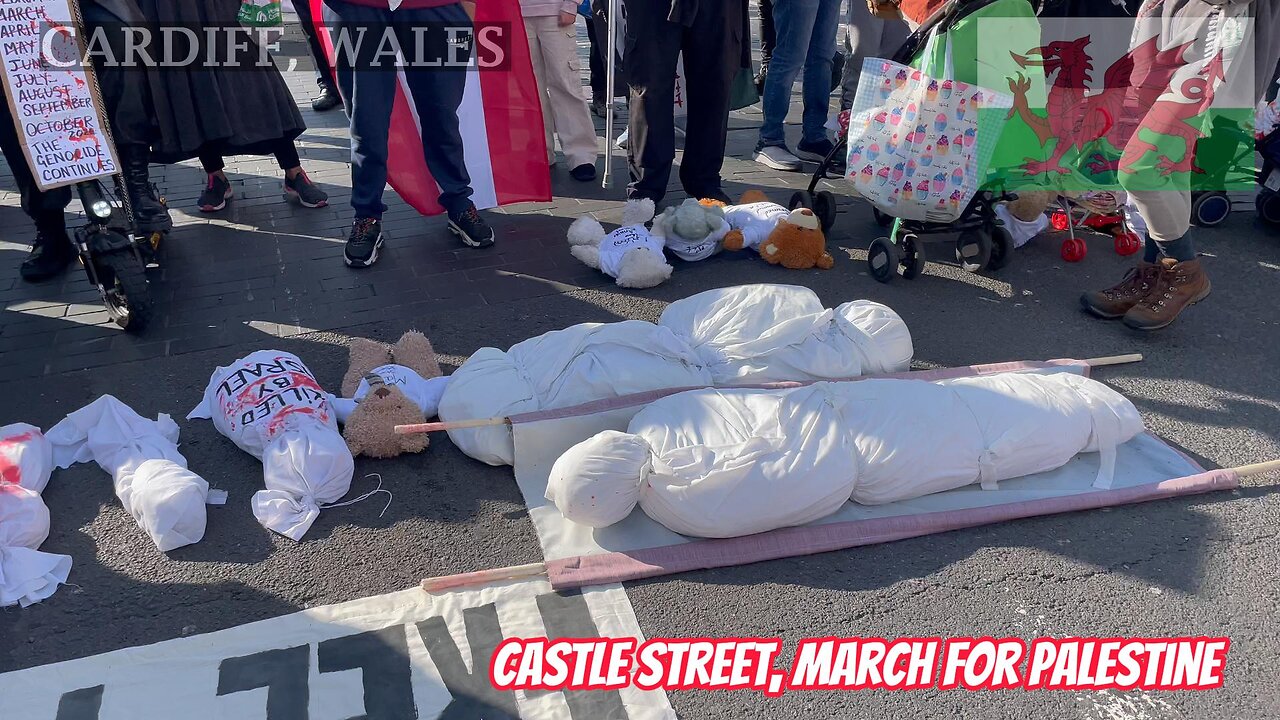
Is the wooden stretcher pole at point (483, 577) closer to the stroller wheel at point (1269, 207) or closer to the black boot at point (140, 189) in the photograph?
the black boot at point (140, 189)

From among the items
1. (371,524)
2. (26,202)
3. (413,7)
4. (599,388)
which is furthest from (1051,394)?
(26,202)

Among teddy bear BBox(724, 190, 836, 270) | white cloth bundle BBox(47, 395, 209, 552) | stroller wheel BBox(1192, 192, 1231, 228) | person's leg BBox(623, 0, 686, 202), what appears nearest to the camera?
white cloth bundle BBox(47, 395, 209, 552)

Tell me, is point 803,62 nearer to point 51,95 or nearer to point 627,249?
point 627,249

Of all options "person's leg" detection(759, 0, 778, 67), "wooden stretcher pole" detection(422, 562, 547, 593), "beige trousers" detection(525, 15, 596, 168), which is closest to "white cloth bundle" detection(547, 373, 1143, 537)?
"wooden stretcher pole" detection(422, 562, 547, 593)

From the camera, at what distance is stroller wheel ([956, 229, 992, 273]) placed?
4.33m

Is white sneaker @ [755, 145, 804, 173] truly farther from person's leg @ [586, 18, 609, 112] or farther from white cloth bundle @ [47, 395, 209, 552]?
white cloth bundle @ [47, 395, 209, 552]

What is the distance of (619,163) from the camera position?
6.12m

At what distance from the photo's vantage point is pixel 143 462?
2.90 m

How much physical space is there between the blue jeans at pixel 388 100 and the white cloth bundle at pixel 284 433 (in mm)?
1549

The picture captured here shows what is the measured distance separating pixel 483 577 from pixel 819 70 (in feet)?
15.1

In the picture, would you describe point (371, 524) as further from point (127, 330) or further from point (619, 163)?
point (619, 163)

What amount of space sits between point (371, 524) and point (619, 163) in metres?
3.87

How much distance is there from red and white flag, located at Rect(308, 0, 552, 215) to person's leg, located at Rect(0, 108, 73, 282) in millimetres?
1542

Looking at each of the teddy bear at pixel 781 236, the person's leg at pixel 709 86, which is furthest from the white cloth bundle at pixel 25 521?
the person's leg at pixel 709 86
